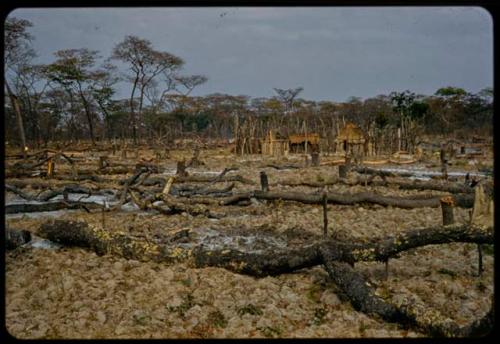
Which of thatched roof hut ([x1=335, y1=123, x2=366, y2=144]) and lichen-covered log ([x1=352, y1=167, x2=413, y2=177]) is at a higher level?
thatched roof hut ([x1=335, y1=123, x2=366, y2=144])

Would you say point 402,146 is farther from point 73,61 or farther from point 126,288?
point 126,288

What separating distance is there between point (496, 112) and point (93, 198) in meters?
9.45

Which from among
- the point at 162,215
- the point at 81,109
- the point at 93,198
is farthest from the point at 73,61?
the point at 162,215

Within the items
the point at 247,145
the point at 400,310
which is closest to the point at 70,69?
the point at 247,145

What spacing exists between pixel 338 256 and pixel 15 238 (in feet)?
12.1

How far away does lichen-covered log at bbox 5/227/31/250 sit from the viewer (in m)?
5.14

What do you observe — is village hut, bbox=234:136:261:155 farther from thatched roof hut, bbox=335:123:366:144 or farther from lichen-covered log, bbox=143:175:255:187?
lichen-covered log, bbox=143:175:255:187

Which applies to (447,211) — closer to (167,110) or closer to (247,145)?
(247,145)

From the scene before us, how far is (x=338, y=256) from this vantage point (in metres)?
4.00

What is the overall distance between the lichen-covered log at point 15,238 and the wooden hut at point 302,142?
83.9ft

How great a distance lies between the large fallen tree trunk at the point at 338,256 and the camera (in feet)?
10.4

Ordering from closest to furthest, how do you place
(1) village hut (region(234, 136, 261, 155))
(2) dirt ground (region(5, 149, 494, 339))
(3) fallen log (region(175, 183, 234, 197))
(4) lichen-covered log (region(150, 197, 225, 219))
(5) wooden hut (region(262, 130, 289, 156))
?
(2) dirt ground (region(5, 149, 494, 339))
(4) lichen-covered log (region(150, 197, 225, 219))
(3) fallen log (region(175, 183, 234, 197))
(5) wooden hut (region(262, 130, 289, 156))
(1) village hut (region(234, 136, 261, 155))

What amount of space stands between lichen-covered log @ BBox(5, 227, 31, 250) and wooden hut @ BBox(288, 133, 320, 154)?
2557 cm

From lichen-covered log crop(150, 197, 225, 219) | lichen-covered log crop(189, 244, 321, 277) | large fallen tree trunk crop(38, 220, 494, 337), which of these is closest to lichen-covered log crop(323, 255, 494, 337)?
large fallen tree trunk crop(38, 220, 494, 337)
